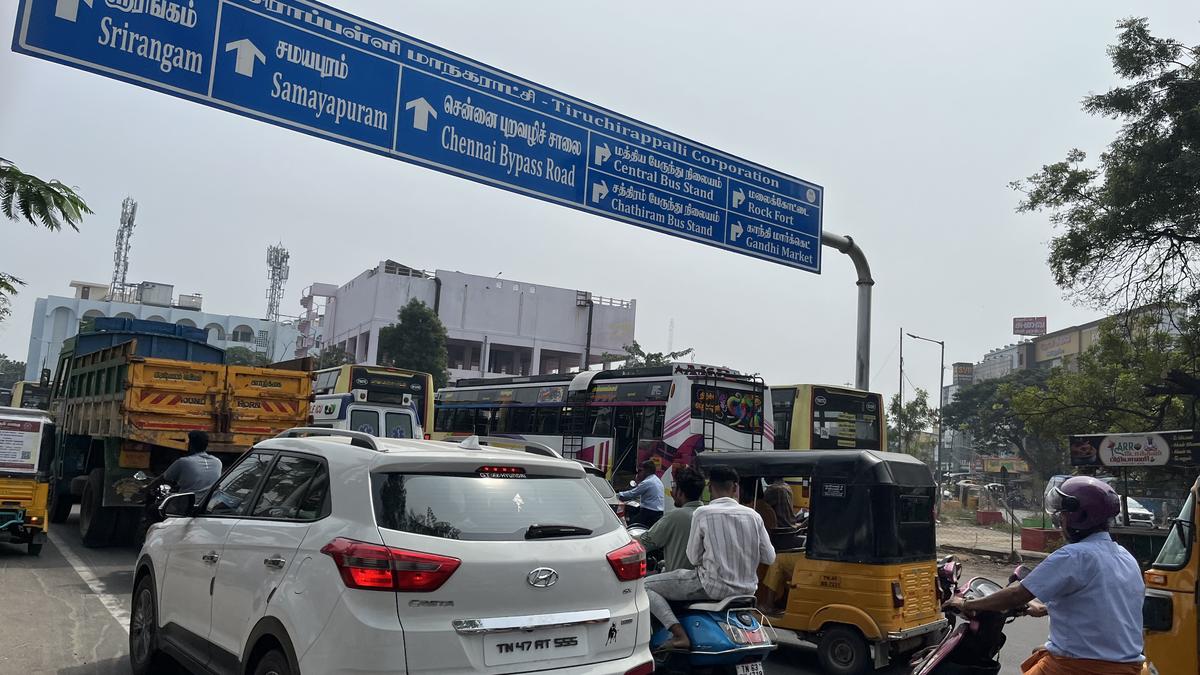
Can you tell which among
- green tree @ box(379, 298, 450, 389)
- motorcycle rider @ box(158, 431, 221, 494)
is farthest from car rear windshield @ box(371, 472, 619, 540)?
green tree @ box(379, 298, 450, 389)

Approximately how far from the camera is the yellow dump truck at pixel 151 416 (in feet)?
36.9

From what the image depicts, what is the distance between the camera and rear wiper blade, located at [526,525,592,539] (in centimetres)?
419

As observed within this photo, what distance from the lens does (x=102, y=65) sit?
8156 millimetres

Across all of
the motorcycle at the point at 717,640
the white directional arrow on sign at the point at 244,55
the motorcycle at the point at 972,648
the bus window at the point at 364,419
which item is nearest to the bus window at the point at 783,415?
the bus window at the point at 364,419

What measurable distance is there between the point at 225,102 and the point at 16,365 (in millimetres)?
120550

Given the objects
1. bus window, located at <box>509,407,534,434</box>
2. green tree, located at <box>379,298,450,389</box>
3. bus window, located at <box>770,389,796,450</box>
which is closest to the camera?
bus window, located at <box>770,389,796,450</box>

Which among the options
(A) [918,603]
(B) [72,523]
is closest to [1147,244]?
(A) [918,603]

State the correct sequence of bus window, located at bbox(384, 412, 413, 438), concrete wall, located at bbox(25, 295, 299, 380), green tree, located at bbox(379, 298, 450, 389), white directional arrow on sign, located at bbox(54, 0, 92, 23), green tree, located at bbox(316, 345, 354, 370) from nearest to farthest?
white directional arrow on sign, located at bbox(54, 0, 92, 23) < bus window, located at bbox(384, 412, 413, 438) < green tree, located at bbox(379, 298, 450, 389) < green tree, located at bbox(316, 345, 354, 370) < concrete wall, located at bbox(25, 295, 299, 380)

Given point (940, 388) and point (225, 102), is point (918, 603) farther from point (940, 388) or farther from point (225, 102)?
point (940, 388)

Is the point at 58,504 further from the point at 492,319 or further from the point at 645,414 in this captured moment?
the point at 492,319

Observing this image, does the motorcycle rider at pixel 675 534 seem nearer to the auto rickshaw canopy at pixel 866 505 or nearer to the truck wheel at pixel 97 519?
the auto rickshaw canopy at pixel 866 505

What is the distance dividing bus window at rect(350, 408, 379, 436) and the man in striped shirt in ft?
41.6

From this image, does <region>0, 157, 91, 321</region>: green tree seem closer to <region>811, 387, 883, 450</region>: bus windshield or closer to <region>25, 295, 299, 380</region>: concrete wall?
<region>811, 387, 883, 450</region>: bus windshield

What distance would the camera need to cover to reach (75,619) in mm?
7738
